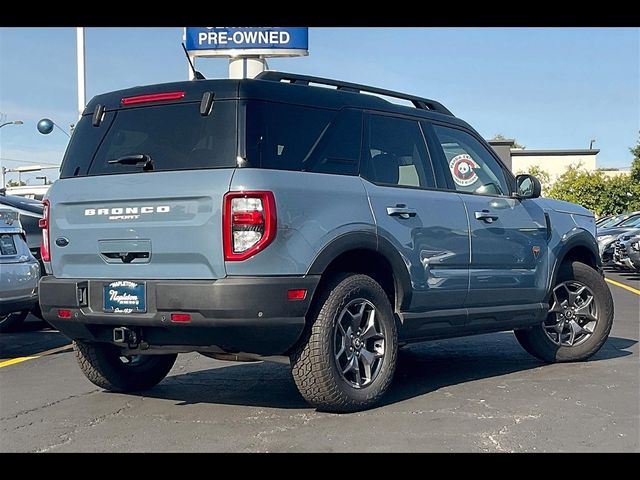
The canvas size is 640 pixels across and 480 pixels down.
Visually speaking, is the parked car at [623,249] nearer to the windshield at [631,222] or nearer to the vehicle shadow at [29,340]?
the windshield at [631,222]

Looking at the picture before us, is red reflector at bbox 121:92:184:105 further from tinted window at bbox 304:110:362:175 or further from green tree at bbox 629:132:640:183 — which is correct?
green tree at bbox 629:132:640:183

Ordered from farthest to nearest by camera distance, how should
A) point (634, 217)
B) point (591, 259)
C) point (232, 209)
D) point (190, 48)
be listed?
point (190, 48) → point (634, 217) → point (591, 259) → point (232, 209)

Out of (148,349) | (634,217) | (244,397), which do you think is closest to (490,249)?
(244,397)

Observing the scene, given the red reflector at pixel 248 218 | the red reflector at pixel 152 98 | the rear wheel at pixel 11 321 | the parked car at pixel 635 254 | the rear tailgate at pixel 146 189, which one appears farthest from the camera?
the parked car at pixel 635 254

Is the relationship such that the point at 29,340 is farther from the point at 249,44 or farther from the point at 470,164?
the point at 249,44

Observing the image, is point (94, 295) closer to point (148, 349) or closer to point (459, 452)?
point (148, 349)

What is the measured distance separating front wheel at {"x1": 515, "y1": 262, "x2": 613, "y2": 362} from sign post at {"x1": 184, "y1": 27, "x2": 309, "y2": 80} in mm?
18350

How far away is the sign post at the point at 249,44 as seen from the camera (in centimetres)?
2467

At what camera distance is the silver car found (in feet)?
28.1

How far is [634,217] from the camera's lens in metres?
22.9

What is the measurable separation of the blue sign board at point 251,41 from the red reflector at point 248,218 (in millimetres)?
20621

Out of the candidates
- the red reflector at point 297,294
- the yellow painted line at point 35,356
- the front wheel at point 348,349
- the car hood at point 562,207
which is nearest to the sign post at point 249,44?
the yellow painted line at point 35,356
